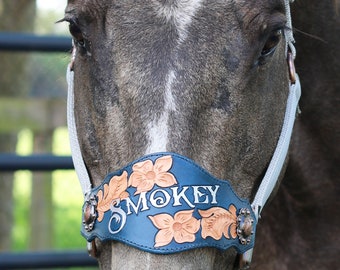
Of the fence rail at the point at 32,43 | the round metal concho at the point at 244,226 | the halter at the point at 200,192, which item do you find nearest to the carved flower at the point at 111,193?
the halter at the point at 200,192

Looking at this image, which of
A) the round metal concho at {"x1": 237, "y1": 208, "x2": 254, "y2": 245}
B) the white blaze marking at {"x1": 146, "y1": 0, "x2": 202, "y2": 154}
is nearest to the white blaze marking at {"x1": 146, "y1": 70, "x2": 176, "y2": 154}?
the white blaze marking at {"x1": 146, "y1": 0, "x2": 202, "y2": 154}

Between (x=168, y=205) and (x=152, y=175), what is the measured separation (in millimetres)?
74

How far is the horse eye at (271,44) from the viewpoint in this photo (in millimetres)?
2107

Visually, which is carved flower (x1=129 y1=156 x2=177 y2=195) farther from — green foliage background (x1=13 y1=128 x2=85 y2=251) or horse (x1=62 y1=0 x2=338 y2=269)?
green foliage background (x1=13 y1=128 x2=85 y2=251)

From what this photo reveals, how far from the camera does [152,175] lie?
188cm

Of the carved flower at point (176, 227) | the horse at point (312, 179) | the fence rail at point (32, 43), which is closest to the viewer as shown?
the carved flower at point (176, 227)

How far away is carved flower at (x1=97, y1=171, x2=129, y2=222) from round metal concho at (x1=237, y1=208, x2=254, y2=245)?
0.28 metres

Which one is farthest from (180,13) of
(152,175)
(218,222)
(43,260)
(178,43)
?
(43,260)

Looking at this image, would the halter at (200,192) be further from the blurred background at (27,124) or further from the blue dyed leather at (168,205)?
the blurred background at (27,124)

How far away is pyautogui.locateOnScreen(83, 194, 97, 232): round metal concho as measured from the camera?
6.61 feet

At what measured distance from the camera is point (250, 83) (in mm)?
2088

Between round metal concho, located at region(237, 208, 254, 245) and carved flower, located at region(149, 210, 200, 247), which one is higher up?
carved flower, located at region(149, 210, 200, 247)

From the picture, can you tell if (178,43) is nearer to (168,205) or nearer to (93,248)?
(168,205)

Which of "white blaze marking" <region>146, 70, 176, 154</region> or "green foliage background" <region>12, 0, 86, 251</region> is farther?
"green foliage background" <region>12, 0, 86, 251</region>
